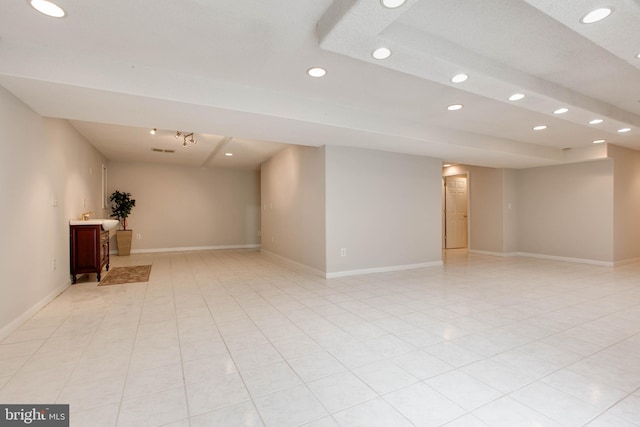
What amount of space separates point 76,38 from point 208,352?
2.55m

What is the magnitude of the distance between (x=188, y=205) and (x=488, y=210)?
317 inches

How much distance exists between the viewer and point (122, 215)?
7.43 m

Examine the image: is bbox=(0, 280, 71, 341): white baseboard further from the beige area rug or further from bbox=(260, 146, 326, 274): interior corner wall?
bbox=(260, 146, 326, 274): interior corner wall

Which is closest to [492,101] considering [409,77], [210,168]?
[409,77]

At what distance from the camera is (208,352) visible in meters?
2.26

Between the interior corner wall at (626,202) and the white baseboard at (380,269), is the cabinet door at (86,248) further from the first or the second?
the interior corner wall at (626,202)

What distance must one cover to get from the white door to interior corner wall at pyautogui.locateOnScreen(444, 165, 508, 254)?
73cm

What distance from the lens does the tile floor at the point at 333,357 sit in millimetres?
1590

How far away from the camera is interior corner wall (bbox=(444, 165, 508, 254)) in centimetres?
720

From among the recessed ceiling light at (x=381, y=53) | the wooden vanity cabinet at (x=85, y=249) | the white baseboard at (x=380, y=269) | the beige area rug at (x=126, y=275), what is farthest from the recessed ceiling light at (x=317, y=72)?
the beige area rug at (x=126, y=275)

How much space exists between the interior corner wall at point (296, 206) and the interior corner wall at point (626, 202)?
18.5ft

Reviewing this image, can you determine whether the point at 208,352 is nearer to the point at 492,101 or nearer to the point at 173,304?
the point at 173,304

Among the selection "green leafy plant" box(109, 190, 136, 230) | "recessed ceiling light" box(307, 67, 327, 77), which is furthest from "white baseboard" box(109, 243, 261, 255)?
"recessed ceiling light" box(307, 67, 327, 77)

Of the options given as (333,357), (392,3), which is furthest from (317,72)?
(333,357)
